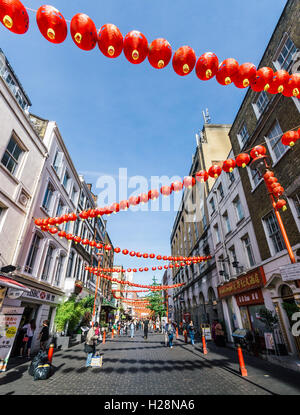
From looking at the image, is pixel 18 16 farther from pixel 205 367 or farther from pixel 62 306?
pixel 62 306

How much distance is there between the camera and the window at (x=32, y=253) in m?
12.5

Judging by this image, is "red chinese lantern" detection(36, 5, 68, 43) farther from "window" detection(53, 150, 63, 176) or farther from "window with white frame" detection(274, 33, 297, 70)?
"window" detection(53, 150, 63, 176)

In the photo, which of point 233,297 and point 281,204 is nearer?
point 281,204

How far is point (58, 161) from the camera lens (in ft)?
55.1

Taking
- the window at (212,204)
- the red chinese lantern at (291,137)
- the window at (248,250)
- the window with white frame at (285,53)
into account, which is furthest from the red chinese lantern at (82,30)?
the window at (212,204)

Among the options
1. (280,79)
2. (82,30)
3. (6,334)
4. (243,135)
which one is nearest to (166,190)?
(280,79)

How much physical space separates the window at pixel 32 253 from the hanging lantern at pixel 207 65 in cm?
1329

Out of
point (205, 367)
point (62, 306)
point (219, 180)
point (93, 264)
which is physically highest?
point (219, 180)

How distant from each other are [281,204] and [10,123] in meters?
13.5

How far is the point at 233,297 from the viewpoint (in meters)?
15.1

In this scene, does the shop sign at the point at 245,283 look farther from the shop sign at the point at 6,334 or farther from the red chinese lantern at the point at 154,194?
the shop sign at the point at 6,334

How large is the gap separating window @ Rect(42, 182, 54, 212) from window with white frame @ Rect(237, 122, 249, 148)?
1462 cm
